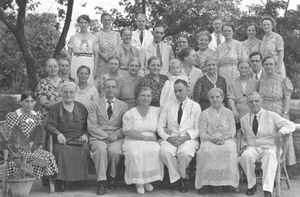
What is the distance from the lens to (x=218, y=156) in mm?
5867

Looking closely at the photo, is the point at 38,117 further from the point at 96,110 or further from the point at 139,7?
the point at 139,7

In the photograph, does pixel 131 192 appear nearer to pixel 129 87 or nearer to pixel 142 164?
pixel 142 164

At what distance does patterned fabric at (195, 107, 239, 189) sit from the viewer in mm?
5824

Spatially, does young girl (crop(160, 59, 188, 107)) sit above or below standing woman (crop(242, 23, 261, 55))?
below

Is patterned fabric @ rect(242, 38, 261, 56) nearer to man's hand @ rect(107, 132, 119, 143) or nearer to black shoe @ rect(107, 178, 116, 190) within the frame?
man's hand @ rect(107, 132, 119, 143)

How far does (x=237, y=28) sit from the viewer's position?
10.8 meters

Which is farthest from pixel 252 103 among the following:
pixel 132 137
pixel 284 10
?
pixel 284 10

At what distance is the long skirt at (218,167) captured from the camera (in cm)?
582

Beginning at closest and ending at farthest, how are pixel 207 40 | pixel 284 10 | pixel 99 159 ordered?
pixel 99 159 < pixel 207 40 < pixel 284 10

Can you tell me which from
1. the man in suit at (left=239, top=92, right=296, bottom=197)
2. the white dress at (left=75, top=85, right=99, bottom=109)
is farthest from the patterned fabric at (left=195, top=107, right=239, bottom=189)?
the white dress at (left=75, top=85, right=99, bottom=109)

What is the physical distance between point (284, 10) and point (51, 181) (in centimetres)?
685

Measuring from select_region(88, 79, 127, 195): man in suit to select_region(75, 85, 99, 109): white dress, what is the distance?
35 centimetres

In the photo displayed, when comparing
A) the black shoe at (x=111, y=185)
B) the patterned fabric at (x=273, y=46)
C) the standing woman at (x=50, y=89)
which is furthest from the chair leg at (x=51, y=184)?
the patterned fabric at (x=273, y=46)

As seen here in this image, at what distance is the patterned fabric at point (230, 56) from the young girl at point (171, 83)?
31.6 inches
